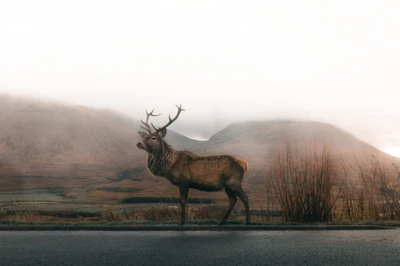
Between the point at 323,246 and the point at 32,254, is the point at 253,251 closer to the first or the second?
the point at 323,246

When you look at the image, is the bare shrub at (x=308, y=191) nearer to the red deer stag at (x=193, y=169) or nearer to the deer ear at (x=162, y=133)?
the red deer stag at (x=193, y=169)

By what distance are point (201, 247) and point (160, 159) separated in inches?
156

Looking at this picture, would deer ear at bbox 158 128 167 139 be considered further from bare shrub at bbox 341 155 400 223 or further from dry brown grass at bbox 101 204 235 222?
bare shrub at bbox 341 155 400 223

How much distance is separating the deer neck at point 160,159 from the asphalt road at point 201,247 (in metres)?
1.85

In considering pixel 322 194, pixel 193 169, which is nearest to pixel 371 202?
pixel 322 194

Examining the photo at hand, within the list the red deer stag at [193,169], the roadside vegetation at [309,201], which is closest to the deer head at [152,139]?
A: the red deer stag at [193,169]

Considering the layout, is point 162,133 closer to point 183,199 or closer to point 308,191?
point 183,199

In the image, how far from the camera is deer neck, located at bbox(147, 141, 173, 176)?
39.1ft

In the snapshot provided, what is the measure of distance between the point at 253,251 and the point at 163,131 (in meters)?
5.15

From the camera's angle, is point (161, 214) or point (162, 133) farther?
point (161, 214)

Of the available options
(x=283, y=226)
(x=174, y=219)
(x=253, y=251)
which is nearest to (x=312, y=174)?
(x=283, y=226)

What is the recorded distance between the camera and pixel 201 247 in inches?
328

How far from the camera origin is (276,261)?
7.01m

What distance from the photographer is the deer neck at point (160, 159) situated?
11.9 m
